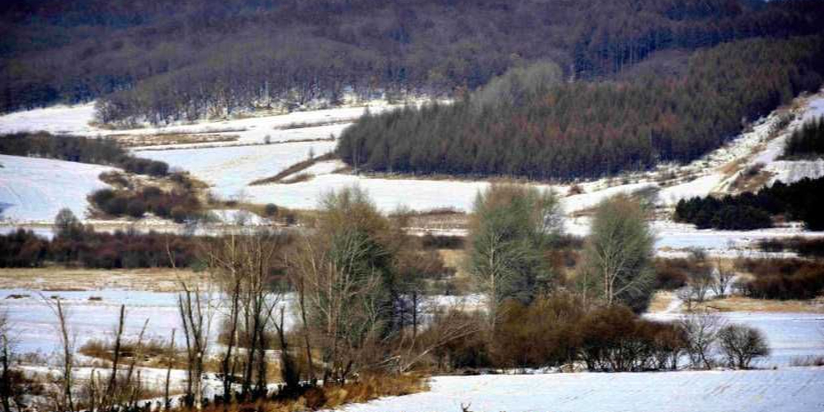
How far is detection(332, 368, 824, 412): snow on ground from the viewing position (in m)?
24.2

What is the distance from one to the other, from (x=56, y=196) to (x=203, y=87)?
106m

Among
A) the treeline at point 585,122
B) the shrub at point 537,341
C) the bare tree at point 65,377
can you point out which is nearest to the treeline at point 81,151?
the treeline at point 585,122

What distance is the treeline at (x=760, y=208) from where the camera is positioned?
70.4 m

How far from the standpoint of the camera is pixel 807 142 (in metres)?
96.3

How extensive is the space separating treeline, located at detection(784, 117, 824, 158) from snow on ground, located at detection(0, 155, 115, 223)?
228 feet

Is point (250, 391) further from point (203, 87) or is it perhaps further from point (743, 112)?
point (203, 87)

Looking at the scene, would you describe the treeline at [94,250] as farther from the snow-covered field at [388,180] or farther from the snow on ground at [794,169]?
the snow on ground at [794,169]

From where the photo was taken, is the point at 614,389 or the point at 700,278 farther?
the point at 700,278

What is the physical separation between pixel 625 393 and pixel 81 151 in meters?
107

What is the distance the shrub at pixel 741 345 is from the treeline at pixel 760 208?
35816 mm

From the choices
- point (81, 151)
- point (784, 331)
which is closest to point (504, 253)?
point (784, 331)

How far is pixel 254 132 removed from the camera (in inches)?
5822

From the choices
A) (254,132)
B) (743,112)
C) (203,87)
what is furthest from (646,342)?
(203,87)

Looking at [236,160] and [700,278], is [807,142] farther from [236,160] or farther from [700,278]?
[236,160]
